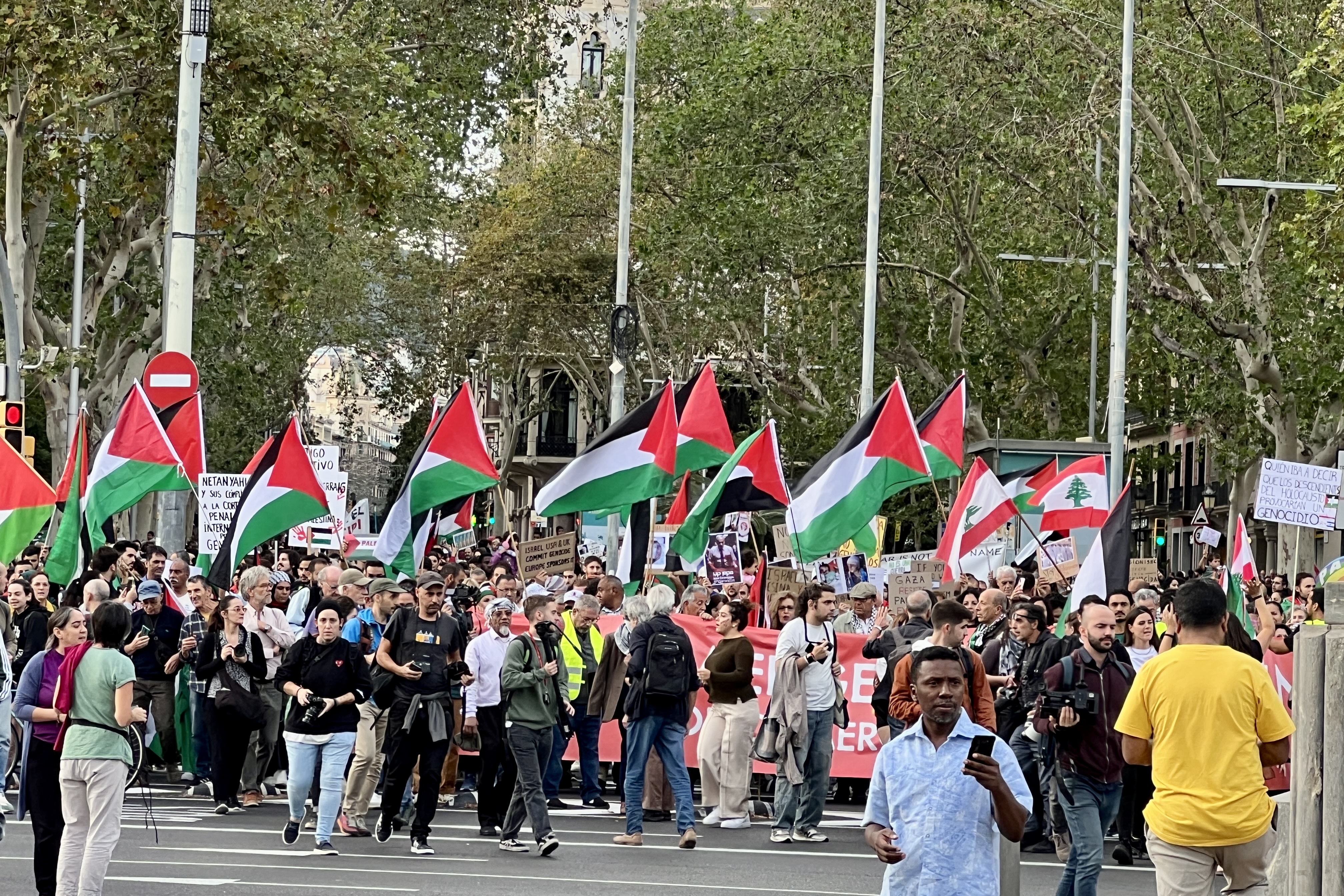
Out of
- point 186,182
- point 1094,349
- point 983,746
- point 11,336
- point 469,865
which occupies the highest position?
point 1094,349

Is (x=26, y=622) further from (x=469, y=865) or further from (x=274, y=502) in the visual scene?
(x=469, y=865)

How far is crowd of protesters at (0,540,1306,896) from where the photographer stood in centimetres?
750

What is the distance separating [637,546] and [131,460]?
4.28 m

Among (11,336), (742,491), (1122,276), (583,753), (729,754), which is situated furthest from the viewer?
(1122,276)

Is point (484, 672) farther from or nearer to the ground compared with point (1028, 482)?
nearer to the ground

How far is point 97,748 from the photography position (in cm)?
1029

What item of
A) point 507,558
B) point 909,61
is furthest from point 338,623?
point 909,61

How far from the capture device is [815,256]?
3897cm

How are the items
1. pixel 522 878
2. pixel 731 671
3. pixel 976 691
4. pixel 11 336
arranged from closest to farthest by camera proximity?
pixel 976 691
pixel 522 878
pixel 731 671
pixel 11 336

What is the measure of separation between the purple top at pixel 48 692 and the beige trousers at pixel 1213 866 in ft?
18.5

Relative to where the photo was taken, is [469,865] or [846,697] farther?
[846,697]

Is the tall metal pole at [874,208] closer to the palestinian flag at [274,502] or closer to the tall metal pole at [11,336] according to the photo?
the tall metal pole at [11,336]

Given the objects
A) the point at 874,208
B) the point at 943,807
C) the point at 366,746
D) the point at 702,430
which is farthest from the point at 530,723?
the point at 874,208

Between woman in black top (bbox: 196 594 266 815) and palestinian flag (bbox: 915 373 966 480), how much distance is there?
663 centimetres
